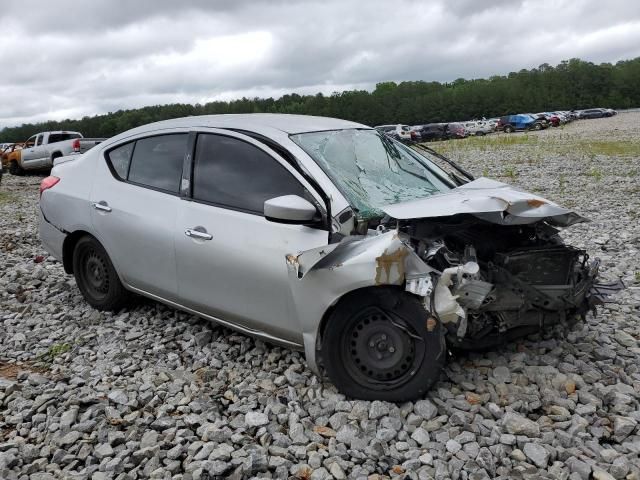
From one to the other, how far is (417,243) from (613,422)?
4.76 feet

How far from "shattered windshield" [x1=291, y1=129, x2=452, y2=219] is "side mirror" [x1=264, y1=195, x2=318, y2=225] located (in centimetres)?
31

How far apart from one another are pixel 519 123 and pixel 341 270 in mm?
50165

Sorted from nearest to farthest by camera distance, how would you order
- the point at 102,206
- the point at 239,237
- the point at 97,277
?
the point at 239,237 < the point at 102,206 < the point at 97,277

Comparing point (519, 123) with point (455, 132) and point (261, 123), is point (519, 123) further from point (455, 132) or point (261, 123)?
point (261, 123)

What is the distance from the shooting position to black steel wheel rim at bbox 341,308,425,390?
3344 mm

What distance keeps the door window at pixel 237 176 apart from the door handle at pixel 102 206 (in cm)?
97

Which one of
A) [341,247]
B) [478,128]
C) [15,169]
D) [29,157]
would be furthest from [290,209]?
[478,128]

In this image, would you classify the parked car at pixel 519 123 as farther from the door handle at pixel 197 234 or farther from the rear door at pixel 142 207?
the door handle at pixel 197 234

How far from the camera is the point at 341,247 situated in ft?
11.2

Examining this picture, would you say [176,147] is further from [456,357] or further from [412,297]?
[456,357]

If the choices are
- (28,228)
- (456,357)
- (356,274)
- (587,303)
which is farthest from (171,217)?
(28,228)

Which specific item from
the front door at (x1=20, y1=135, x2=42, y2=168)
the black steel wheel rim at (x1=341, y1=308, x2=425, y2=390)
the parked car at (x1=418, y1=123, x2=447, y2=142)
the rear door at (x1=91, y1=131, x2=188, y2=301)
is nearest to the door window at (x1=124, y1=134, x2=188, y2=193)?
the rear door at (x1=91, y1=131, x2=188, y2=301)

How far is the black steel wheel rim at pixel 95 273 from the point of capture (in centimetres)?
507

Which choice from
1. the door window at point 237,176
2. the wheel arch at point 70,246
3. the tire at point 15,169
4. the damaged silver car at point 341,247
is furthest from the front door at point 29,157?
the door window at point 237,176
